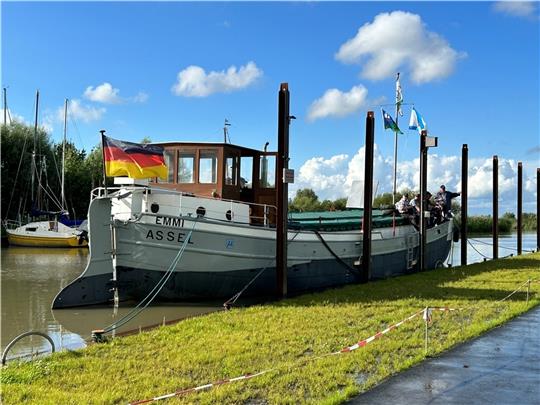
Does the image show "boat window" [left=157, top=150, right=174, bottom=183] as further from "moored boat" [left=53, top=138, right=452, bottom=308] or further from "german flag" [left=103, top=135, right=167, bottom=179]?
"german flag" [left=103, top=135, right=167, bottom=179]

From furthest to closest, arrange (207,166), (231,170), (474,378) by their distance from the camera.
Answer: (231,170) < (207,166) < (474,378)

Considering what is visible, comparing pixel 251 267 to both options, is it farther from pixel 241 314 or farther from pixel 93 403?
pixel 93 403

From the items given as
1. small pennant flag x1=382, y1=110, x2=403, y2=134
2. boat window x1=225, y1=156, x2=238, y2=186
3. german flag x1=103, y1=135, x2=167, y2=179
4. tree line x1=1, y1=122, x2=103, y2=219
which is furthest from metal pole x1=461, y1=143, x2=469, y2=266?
tree line x1=1, y1=122, x2=103, y2=219

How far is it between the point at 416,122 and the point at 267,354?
18.5 meters

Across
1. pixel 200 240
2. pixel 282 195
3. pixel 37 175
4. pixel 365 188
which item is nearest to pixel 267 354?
pixel 282 195

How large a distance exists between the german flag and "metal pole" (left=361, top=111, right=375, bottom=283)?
227 inches

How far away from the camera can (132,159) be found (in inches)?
491

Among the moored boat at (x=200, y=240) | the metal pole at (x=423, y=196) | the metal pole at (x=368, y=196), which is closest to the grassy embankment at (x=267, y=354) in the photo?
the moored boat at (x=200, y=240)

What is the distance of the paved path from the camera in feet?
15.7

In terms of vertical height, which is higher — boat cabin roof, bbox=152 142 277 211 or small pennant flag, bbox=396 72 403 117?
small pennant flag, bbox=396 72 403 117

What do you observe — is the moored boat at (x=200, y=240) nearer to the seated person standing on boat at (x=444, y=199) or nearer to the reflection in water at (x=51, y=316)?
the reflection in water at (x=51, y=316)

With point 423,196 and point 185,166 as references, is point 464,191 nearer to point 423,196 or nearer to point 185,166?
point 423,196

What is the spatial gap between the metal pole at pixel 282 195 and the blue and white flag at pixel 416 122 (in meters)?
12.1

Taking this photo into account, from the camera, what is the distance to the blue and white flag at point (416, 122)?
23.1 metres
